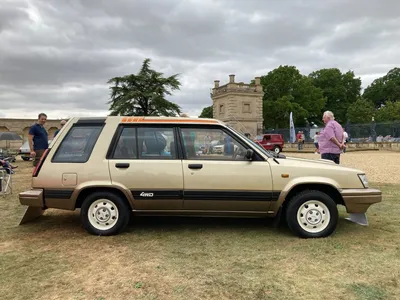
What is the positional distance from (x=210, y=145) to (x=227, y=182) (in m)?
0.62

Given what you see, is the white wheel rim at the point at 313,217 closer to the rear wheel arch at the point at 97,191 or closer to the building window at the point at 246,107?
the rear wheel arch at the point at 97,191

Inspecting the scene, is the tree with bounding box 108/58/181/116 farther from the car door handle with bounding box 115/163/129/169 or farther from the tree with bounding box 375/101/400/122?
the tree with bounding box 375/101/400/122

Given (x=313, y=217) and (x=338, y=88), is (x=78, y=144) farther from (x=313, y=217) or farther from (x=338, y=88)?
(x=338, y=88)

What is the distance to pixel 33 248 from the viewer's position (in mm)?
4691

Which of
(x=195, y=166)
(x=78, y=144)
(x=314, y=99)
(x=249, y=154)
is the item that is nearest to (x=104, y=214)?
(x=78, y=144)

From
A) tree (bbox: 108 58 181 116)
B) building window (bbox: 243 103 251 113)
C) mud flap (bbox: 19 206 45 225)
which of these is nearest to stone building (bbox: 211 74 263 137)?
building window (bbox: 243 103 251 113)

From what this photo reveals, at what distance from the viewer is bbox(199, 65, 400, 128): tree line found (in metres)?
58.1

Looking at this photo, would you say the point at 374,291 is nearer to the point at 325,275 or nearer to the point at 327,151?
the point at 325,275

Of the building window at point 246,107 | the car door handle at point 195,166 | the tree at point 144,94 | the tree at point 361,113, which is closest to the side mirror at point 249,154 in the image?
the car door handle at point 195,166

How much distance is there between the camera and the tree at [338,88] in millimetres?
70438

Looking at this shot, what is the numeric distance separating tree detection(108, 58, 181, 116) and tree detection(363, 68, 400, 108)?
69.4 meters

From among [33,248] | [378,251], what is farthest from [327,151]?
[33,248]

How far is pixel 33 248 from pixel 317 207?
12.7 feet

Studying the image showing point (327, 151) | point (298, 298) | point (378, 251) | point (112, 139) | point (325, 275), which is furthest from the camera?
point (327, 151)
